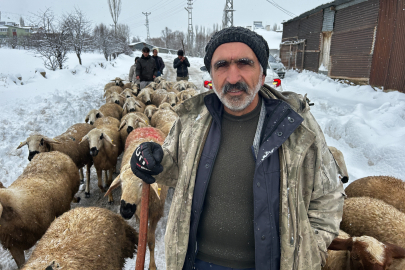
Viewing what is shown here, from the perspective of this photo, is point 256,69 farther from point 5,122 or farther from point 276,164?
point 5,122

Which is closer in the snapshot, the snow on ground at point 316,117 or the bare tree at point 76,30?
the snow on ground at point 316,117

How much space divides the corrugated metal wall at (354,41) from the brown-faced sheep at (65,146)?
1106cm

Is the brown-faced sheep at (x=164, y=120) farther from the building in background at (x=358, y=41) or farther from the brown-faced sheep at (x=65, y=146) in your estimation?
the building in background at (x=358, y=41)

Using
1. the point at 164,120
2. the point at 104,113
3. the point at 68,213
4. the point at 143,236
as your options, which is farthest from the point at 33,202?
the point at 104,113

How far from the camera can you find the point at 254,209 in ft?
4.56

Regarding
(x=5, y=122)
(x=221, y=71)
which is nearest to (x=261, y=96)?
(x=221, y=71)

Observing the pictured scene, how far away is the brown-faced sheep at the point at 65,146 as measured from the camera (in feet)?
15.1

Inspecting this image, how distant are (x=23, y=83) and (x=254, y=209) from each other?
40.1ft

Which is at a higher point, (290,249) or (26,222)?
(290,249)

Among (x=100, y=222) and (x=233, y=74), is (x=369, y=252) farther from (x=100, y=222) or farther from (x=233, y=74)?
(x=100, y=222)

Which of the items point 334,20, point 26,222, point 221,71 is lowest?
point 26,222

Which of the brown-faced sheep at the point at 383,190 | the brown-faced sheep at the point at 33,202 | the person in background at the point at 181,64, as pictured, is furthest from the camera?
the person in background at the point at 181,64

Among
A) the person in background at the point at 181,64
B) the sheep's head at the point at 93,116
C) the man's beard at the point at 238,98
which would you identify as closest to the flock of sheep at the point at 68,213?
the man's beard at the point at 238,98

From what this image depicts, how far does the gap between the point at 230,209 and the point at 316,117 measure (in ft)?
24.7
